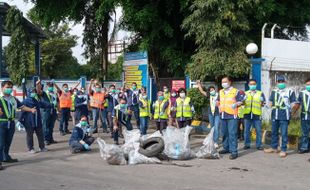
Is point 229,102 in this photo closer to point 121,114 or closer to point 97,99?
point 121,114

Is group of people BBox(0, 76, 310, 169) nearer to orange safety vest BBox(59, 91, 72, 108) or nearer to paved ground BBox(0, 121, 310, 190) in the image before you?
orange safety vest BBox(59, 91, 72, 108)

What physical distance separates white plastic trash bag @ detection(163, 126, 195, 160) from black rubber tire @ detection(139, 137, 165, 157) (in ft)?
1.24

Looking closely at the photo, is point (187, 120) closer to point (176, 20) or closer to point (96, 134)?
point (96, 134)

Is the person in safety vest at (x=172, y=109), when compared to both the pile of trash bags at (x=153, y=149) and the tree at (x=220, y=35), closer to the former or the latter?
the tree at (x=220, y=35)

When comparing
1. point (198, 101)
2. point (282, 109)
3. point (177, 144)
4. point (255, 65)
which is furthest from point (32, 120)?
point (255, 65)

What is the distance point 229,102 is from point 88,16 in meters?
16.2

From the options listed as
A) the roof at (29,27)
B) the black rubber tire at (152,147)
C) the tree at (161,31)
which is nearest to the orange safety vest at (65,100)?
the tree at (161,31)

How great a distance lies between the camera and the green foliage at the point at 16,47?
21891 mm

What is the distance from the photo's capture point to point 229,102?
10.7 m

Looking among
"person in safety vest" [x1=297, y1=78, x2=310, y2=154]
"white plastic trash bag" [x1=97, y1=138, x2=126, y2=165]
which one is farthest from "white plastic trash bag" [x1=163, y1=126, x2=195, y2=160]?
"person in safety vest" [x1=297, y1=78, x2=310, y2=154]

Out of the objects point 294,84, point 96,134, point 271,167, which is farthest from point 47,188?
point 294,84

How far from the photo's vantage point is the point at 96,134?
15.6 m

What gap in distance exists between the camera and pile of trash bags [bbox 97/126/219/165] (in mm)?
9810

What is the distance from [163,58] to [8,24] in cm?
823
